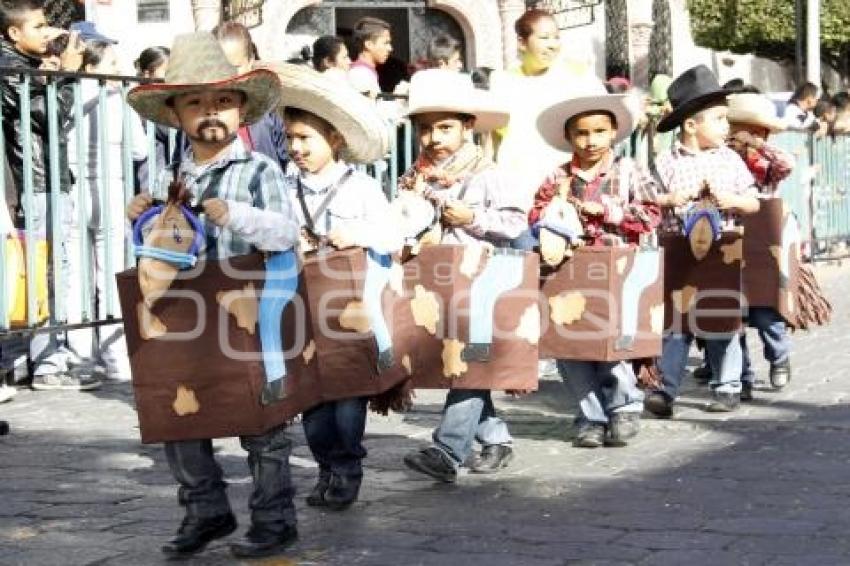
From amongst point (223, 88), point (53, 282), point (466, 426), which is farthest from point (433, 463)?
point (53, 282)

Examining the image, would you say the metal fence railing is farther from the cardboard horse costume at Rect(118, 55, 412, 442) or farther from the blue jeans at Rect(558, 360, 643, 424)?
the cardboard horse costume at Rect(118, 55, 412, 442)

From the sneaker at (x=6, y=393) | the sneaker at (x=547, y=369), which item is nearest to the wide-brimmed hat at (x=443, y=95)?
the sneaker at (x=6, y=393)

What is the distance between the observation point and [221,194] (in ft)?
19.9

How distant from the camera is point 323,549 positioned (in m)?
6.27

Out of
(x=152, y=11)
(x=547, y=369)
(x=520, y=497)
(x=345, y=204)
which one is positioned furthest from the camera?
(x=152, y=11)

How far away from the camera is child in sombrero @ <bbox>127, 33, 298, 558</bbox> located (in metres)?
6.01

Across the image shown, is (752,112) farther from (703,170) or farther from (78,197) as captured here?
(78,197)

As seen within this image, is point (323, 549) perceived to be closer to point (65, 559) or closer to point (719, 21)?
point (65, 559)

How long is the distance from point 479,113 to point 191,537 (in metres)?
2.52

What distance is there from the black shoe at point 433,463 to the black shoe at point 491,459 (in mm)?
333

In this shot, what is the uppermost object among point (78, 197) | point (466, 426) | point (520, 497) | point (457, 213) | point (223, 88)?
point (223, 88)

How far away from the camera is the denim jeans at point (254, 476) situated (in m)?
6.13

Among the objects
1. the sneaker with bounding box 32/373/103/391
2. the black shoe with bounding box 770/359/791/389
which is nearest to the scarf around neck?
the black shoe with bounding box 770/359/791/389

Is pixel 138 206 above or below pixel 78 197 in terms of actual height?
below
